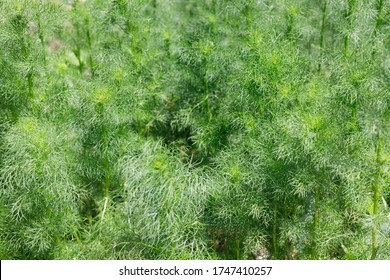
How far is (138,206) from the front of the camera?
2975 millimetres

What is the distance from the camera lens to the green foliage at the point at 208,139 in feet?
10.1

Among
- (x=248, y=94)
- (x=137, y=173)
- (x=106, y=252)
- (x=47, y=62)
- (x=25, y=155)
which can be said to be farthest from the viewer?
(x=47, y=62)

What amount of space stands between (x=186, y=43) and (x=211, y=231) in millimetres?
1814

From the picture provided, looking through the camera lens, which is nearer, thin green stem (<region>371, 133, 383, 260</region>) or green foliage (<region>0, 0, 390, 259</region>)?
thin green stem (<region>371, 133, 383, 260</region>)

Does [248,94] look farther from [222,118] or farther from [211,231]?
[211,231]

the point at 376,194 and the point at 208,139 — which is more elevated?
the point at 376,194

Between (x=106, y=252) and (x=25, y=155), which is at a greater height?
(x=25, y=155)

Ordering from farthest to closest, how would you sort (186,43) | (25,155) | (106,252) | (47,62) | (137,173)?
(186,43)
(47,62)
(106,252)
(25,155)
(137,173)

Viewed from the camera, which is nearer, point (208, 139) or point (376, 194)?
point (376, 194)

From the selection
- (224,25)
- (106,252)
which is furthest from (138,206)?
(224,25)

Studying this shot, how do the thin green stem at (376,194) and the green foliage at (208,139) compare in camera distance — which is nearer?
the thin green stem at (376,194)

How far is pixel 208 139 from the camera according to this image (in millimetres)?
4301

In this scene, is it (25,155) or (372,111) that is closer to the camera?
(372,111)

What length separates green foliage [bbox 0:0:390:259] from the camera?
121 inches
